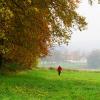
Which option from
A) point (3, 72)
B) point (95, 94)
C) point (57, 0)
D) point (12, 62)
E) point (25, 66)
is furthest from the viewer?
point (25, 66)

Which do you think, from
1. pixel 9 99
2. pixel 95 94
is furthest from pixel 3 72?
pixel 9 99

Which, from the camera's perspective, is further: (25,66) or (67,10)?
(25,66)

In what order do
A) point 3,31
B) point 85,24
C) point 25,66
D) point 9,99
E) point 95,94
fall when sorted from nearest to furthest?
point 9,99 < point 95,94 < point 3,31 < point 85,24 < point 25,66

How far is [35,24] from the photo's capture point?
3559cm

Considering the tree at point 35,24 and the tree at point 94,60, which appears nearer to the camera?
the tree at point 35,24

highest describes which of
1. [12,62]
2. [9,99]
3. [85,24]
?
[85,24]

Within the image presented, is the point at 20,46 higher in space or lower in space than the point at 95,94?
higher

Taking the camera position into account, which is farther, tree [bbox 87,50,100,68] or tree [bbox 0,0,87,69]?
tree [bbox 87,50,100,68]

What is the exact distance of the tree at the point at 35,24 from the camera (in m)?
33.4

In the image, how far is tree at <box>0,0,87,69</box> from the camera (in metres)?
33.4

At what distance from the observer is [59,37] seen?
125 feet

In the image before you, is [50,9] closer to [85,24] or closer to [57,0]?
[57,0]

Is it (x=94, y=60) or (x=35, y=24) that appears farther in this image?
(x=94, y=60)

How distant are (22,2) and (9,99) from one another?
1173cm
